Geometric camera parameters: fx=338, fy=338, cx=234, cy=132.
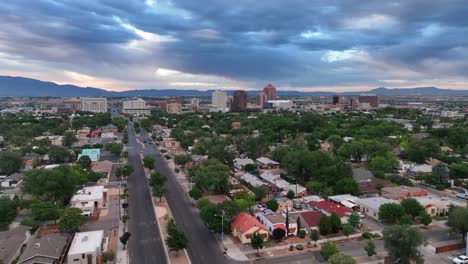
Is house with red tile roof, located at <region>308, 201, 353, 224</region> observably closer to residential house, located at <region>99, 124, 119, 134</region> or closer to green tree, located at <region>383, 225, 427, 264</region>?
green tree, located at <region>383, 225, 427, 264</region>

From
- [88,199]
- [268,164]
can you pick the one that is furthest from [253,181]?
[88,199]

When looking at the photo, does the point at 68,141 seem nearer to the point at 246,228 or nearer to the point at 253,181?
the point at 253,181

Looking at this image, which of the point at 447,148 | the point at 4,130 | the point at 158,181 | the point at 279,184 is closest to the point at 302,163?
the point at 279,184

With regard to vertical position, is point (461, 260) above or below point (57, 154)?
below

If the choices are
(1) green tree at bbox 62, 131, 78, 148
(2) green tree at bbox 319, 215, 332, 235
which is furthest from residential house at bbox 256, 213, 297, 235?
(1) green tree at bbox 62, 131, 78, 148

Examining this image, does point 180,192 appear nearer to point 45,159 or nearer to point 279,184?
point 279,184
